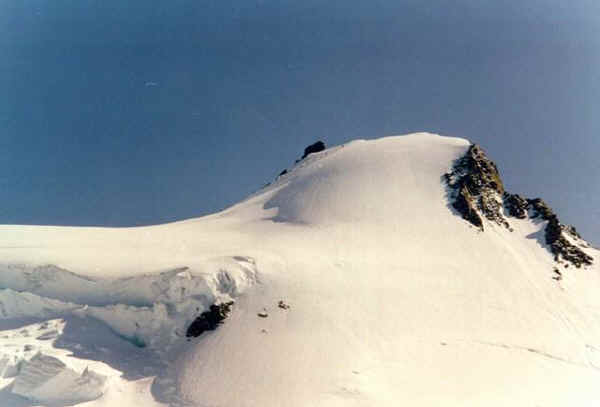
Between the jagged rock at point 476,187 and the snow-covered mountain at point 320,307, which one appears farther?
the jagged rock at point 476,187

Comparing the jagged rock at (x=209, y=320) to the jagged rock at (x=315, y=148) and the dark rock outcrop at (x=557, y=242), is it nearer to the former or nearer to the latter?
the dark rock outcrop at (x=557, y=242)

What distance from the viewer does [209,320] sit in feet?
101

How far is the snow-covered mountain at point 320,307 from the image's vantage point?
26.1m

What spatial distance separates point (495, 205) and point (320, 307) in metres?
24.1

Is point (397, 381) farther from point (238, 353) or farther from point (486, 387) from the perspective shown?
point (238, 353)

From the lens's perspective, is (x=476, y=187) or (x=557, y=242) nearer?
(x=557, y=242)

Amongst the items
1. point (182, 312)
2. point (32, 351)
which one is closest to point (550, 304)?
point (182, 312)

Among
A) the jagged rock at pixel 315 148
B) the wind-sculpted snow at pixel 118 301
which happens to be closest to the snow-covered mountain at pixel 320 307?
the wind-sculpted snow at pixel 118 301

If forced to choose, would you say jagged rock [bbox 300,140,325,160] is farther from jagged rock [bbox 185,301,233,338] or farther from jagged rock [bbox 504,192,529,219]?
jagged rock [bbox 185,301,233,338]

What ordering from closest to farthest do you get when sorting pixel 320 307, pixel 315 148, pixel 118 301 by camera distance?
1. pixel 320 307
2. pixel 118 301
3. pixel 315 148

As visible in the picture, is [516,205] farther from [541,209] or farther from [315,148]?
[315,148]

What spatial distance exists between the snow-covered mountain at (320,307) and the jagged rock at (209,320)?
0.14 m

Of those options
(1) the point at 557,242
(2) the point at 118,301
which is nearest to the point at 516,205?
(1) the point at 557,242

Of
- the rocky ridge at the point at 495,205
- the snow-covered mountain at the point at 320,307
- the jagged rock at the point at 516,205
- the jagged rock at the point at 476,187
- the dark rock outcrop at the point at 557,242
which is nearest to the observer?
the snow-covered mountain at the point at 320,307
